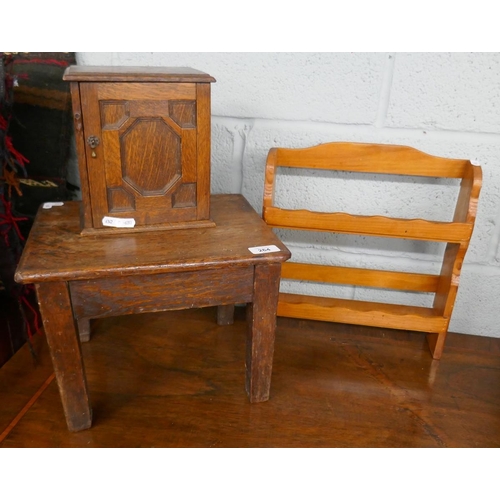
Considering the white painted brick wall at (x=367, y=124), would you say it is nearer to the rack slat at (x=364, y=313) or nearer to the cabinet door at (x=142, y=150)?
the rack slat at (x=364, y=313)

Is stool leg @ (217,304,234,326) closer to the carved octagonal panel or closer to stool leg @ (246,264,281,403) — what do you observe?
stool leg @ (246,264,281,403)

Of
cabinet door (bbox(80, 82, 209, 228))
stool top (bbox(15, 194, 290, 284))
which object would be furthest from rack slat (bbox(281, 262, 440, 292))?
cabinet door (bbox(80, 82, 209, 228))

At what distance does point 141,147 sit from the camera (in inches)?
33.5

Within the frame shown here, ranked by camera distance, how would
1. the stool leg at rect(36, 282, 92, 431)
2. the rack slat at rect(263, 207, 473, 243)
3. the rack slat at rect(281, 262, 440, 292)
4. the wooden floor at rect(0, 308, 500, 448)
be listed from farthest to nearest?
1. the rack slat at rect(281, 262, 440, 292)
2. the rack slat at rect(263, 207, 473, 243)
3. the wooden floor at rect(0, 308, 500, 448)
4. the stool leg at rect(36, 282, 92, 431)

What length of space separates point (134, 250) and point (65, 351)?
8.1 inches

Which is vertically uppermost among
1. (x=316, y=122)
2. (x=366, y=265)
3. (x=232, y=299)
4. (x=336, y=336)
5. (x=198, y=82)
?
(x=198, y=82)

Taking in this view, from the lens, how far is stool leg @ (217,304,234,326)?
3.79 ft

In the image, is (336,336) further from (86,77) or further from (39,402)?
(86,77)

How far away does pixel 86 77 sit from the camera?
2.52 ft

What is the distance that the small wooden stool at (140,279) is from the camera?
76 centimetres

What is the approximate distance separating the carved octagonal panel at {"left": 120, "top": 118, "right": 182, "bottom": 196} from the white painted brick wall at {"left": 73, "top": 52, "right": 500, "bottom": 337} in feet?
1.03

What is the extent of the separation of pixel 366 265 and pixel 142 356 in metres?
0.62

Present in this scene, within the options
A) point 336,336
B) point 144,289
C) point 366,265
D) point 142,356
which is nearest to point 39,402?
point 142,356

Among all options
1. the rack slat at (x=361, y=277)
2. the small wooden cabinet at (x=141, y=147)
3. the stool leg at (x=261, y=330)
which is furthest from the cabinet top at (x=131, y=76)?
the rack slat at (x=361, y=277)
